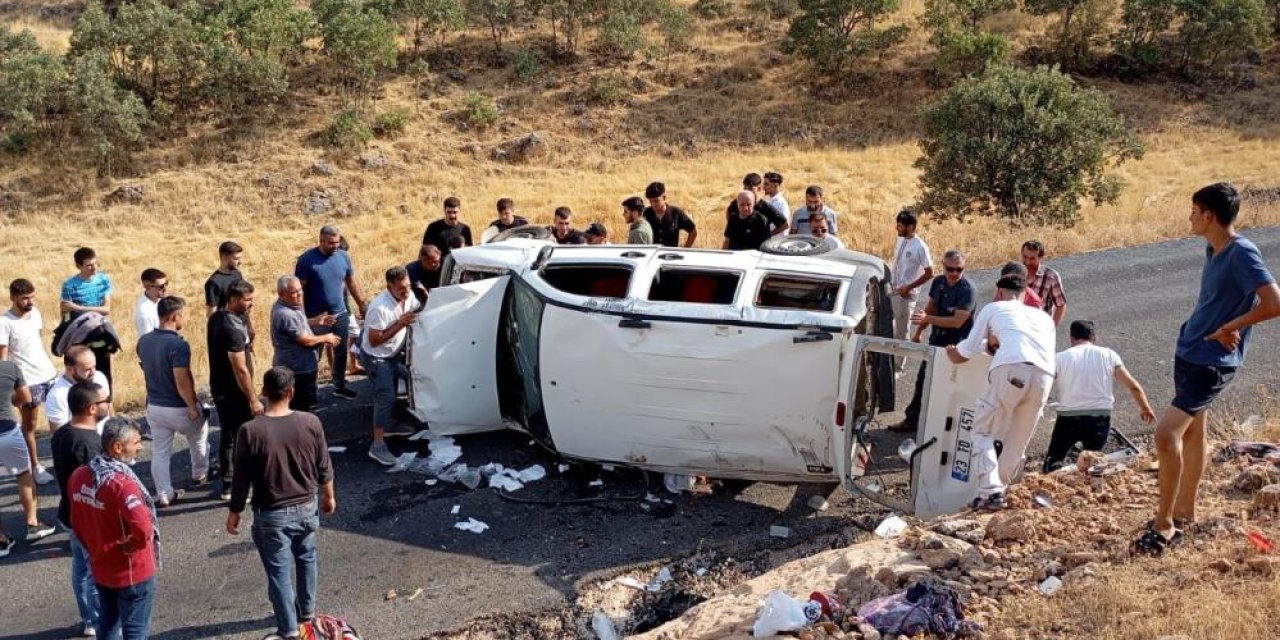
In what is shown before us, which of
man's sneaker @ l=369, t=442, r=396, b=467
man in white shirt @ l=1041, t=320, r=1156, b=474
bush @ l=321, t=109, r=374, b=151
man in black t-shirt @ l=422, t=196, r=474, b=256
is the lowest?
man's sneaker @ l=369, t=442, r=396, b=467

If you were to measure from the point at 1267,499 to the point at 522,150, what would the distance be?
84.7ft

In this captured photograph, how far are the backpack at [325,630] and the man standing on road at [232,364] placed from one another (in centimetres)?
181

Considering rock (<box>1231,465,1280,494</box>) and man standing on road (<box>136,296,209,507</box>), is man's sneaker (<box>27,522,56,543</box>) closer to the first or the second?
man standing on road (<box>136,296,209,507</box>)

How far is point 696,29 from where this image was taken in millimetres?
38406

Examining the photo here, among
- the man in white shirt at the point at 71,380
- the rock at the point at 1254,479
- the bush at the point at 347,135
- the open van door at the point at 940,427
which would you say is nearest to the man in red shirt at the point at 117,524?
the man in white shirt at the point at 71,380

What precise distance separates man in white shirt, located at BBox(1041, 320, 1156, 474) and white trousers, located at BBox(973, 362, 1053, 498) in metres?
0.67

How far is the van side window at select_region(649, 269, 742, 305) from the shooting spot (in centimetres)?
811

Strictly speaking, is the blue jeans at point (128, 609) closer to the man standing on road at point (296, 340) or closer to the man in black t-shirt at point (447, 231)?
the man standing on road at point (296, 340)

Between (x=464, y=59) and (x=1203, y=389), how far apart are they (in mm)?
32260

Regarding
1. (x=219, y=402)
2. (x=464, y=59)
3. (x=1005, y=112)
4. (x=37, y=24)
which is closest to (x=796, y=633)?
(x=219, y=402)

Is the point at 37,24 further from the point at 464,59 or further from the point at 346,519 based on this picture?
the point at 346,519

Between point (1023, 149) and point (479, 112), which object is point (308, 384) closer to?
point (1023, 149)

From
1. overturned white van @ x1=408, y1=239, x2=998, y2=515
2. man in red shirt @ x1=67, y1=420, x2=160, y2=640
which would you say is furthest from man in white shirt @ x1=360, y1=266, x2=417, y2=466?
man in red shirt @ x1=67, y1=420, x2=160, y2=640

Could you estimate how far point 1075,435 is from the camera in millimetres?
7234
